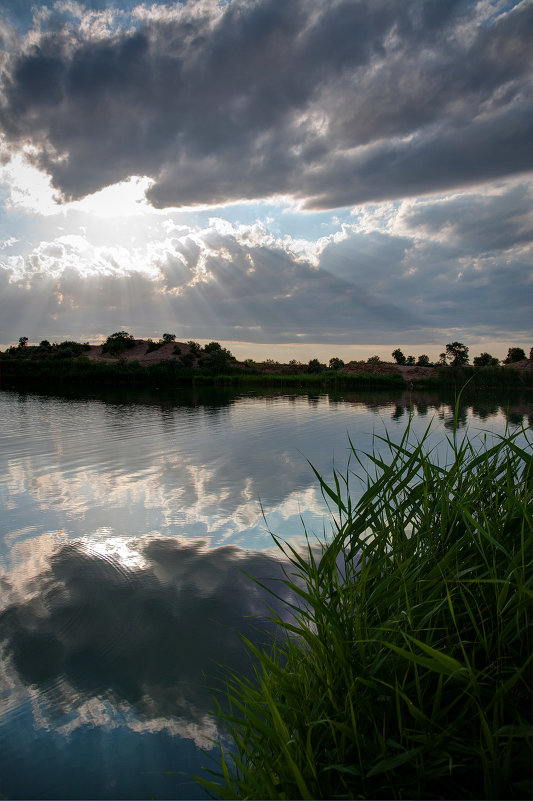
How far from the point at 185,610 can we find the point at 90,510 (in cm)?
383

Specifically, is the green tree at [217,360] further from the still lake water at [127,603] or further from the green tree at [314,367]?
the still lake water at [127,603]

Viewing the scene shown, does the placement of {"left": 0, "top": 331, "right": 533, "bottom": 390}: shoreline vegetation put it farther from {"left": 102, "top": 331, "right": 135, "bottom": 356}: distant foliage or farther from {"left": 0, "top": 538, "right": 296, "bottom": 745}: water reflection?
{"left": 0, "top": 538, "right": 296, "bottom": 745}: water reflection

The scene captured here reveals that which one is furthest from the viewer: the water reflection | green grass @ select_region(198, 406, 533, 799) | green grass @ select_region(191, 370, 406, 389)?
green grass @ select_region(191, 370, 406, 389)

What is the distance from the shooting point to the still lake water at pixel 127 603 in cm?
261

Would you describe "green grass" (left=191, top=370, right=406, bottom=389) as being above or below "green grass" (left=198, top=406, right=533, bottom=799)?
above

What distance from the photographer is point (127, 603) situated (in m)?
4.29

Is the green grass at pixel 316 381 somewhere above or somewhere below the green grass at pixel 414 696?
above

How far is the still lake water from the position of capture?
2.61 m

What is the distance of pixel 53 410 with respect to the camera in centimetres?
2269

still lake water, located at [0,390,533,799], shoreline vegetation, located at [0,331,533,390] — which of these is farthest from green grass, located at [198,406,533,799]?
shoreline vegetation, located at [0,331,533,390]

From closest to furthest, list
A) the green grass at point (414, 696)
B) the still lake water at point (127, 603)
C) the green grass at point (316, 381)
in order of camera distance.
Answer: the green grass at point (414, 696) < the still lake water at point (127, 603) < the green grass at point (316, 381)

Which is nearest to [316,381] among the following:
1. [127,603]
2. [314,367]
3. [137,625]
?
[314,367]

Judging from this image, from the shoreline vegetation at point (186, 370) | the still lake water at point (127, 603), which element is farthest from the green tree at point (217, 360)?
the still lake water at point (127, 603)

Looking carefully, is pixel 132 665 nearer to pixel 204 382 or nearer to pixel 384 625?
pixel 384 625
